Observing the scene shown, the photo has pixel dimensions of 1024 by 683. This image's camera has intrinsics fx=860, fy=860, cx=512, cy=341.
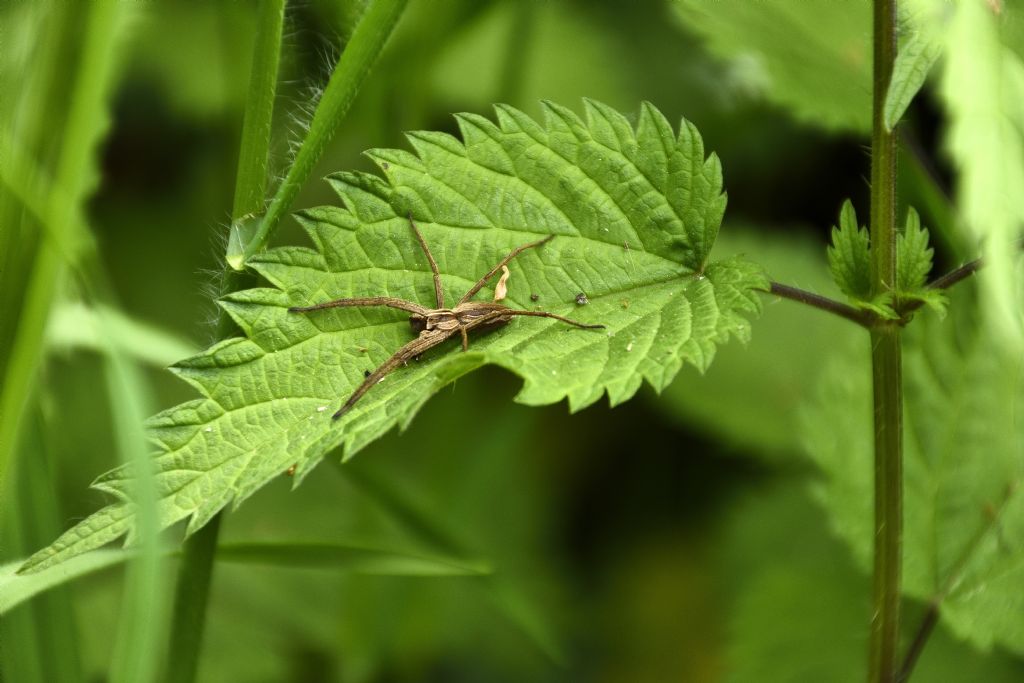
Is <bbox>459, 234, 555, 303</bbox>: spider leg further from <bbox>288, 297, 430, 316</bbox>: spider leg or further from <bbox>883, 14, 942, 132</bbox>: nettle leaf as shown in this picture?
<bbox>883, 14, 942, 132</bbox>: nettle leaf

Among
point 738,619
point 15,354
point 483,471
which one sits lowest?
point 738,619

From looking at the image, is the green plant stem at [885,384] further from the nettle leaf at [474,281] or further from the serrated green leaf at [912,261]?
the nettle leaf at [474,281]

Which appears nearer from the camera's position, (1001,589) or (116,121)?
(1001,589)

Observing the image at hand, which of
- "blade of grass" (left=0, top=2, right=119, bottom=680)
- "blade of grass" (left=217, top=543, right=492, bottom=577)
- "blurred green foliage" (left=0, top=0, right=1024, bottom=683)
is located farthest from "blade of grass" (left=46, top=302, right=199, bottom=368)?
"blade of grass" (left=217, top=543, right=492, bottom=577)

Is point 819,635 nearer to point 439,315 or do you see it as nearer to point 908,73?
point 439,315

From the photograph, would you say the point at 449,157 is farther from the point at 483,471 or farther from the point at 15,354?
the point at 483,471

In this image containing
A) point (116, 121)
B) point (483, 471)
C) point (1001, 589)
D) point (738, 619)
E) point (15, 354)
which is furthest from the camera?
point (116, 121)

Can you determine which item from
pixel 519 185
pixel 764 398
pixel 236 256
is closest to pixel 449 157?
pixel 519 185

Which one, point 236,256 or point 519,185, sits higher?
point 519,185

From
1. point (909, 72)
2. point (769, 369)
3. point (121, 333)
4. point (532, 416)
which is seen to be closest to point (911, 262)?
point (909, 72)
